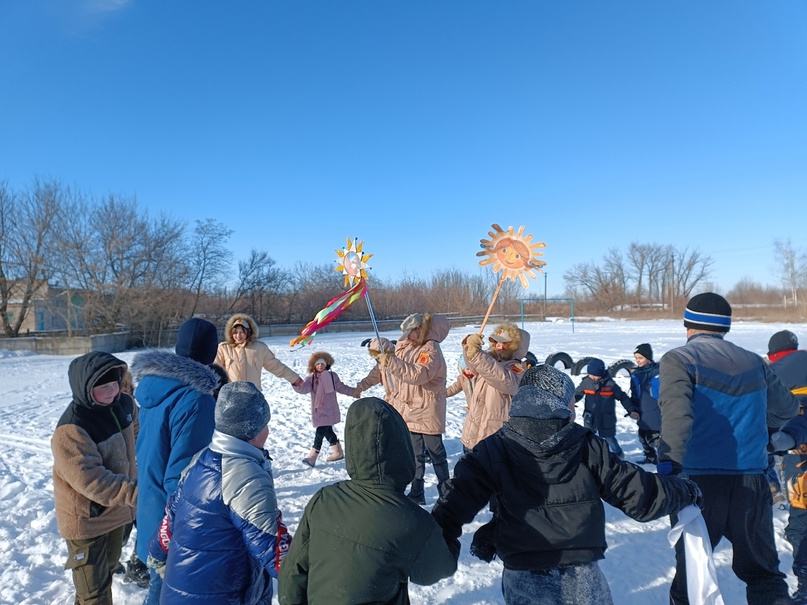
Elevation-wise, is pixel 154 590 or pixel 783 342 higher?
pixel 783 342

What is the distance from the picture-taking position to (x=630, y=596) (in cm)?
303

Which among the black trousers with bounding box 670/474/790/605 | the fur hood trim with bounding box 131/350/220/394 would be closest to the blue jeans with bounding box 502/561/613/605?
the black trousers with bounding box 670/474/790/605

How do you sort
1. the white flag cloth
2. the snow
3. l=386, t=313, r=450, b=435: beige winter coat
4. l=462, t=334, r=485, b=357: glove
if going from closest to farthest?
the white flag cloth
the snow
l=462, t=334, r=485, b=357: glove
l=386, t=313, r=450, b=435: beige winter coat

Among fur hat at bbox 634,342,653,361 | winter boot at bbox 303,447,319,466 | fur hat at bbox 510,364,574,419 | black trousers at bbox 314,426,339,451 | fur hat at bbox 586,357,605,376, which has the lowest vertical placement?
winter boot at bbox 303,447,319,466

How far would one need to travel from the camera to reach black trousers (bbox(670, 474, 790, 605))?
96.7 inches

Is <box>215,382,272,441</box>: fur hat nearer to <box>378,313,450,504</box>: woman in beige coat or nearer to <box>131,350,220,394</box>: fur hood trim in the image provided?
<box>131,350,220,394</box>: fur hood trim

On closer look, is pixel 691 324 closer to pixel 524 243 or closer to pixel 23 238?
pixel 524 243

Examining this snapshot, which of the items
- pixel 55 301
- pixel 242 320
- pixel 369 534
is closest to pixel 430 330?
pixel 242 320

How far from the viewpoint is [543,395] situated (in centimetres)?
184

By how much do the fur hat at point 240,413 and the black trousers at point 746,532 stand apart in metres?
2.04

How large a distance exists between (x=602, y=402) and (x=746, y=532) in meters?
3.74

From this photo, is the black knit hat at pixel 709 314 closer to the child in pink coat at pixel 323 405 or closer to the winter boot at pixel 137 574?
the winter boot at pixel 137 574

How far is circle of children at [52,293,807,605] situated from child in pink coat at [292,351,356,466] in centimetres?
271

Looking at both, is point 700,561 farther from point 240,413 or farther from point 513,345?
point 513,345
